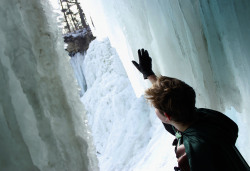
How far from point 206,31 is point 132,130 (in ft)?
16.8

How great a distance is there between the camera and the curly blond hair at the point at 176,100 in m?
1.19

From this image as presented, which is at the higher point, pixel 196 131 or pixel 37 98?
pixel 37 98

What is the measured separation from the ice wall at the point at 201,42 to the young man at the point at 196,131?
0.77 m

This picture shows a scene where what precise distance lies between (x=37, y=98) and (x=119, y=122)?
658 cm

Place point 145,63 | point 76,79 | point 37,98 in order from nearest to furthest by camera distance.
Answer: point 37,98 < point 76,79 < point 145,63

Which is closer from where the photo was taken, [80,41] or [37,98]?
[37,98]

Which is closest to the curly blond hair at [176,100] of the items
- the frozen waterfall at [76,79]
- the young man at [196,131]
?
the young man at [196,131]

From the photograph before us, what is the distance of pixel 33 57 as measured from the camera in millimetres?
854

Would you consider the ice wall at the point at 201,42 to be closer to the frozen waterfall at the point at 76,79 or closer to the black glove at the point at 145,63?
the frozen waterfall at the point at 76,79

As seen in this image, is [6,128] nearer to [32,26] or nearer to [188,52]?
[32,26]

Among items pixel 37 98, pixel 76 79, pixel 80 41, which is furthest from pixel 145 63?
pixel 80 41

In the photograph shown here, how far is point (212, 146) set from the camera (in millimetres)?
1095

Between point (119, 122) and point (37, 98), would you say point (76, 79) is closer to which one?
point (37, 98)

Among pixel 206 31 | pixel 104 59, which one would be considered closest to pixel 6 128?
pixel 206 31
